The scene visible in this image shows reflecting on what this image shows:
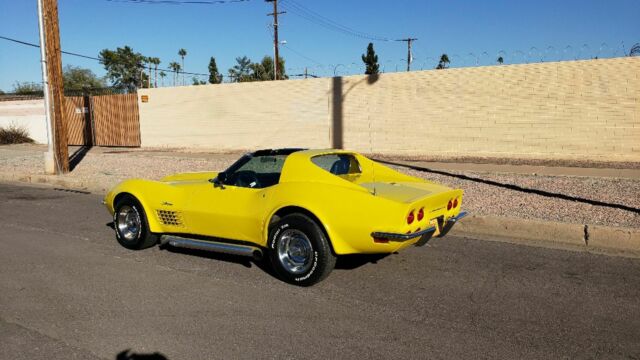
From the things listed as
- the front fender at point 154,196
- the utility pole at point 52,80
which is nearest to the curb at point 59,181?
the utility pole at point 52,80

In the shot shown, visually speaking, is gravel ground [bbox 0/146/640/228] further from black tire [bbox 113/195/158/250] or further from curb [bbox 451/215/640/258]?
black tire [bbox 113/195/158/250]

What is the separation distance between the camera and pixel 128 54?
287ft

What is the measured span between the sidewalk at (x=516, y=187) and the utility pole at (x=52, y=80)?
58cm

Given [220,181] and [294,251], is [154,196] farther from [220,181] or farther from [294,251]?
[294,251]

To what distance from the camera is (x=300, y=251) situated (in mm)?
4773

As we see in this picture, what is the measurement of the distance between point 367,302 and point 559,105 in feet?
42.3

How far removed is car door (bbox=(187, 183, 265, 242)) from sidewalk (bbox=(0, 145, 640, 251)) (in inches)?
139

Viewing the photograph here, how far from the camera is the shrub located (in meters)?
27.5

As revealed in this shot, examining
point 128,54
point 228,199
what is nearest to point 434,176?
point 228,199

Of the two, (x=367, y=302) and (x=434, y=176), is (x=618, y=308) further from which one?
(x=434, y=176)

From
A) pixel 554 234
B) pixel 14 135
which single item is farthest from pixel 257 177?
pixel 14 135

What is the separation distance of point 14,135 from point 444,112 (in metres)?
23.4

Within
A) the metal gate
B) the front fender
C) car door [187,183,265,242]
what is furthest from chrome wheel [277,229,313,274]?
the metal gate

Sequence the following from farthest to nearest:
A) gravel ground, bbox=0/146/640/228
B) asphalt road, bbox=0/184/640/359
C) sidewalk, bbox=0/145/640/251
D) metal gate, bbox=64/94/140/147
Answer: metal gate, bbox=64/94/140/147 → gravel ground, bbox=0/146/640/228 → sidewalk, bbox=0/145/640/251 → asphalt road, bbox=0/184/640/359
